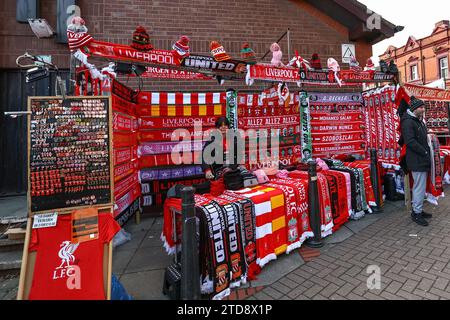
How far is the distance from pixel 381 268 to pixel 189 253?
8.41 feet

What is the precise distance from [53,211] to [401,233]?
5.12 m

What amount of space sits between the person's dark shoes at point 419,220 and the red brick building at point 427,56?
23.0 m

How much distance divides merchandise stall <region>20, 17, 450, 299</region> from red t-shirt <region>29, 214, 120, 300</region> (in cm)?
4

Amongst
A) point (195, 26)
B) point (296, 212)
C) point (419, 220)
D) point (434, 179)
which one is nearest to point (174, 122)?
point (195, 26)

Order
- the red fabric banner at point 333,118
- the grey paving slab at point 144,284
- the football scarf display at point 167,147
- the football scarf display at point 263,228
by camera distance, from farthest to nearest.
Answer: the red fabric banner at point 333,118 < the football scarf display at point 167,147 < the football scarf display at point 263,228 < the grey paving slab at point 144,284

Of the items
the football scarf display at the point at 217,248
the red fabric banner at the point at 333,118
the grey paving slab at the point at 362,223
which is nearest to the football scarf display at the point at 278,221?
the football scarf display at the point at 217,248

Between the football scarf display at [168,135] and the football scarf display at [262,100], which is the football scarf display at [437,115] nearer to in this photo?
the football scarf display at [262,100]

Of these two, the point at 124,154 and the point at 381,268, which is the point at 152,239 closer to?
the point at 124,154

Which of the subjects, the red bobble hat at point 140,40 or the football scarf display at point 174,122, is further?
the football scarf display at point 174,122

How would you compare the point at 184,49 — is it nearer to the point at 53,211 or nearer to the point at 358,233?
the point at 53,211

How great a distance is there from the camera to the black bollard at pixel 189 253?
2240 millimetres

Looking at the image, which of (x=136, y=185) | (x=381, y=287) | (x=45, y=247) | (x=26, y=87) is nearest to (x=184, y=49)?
(x=136, y=185)

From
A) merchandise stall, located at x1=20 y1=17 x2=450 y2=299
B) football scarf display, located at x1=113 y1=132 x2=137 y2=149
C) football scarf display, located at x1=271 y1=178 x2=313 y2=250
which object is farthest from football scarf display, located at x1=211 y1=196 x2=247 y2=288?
football scarf display, located at x1=113 y1=132 x2=137 y2=149

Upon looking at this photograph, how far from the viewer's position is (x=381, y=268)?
3.05 meters
